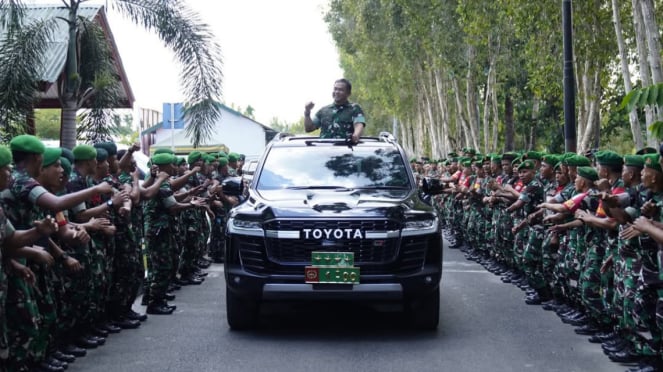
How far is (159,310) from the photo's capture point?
10.1m

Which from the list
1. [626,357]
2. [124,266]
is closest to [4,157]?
[124,266]

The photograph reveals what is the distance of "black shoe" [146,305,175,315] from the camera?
10.1m

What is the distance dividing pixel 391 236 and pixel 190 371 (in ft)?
7.61

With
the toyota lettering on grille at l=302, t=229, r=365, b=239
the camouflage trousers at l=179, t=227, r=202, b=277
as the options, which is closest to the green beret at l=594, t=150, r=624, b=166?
the toyota lettering on grille at l=302, t=229, r=365, b=239

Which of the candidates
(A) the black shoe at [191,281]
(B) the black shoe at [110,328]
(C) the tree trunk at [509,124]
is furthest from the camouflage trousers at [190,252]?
(C) the tree trunk at [509,124]

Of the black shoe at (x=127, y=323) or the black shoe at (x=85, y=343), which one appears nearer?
the black shoe at (x=85, y=343)

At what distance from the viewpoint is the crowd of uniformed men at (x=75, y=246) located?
638cm

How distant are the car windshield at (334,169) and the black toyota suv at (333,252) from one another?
0.44 meters

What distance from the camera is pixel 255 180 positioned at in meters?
9.70

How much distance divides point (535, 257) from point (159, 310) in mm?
4564

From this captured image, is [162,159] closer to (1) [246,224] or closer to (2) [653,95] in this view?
(1) [246,224]

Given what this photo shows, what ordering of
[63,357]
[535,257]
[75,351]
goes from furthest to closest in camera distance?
[535,257] < [75,351] < [63,357]

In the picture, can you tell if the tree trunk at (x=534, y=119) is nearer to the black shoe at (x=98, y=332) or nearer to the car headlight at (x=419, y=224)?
the car headlight at (x=419, y=224)

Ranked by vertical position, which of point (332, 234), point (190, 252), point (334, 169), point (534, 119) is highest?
point (534, 119)
